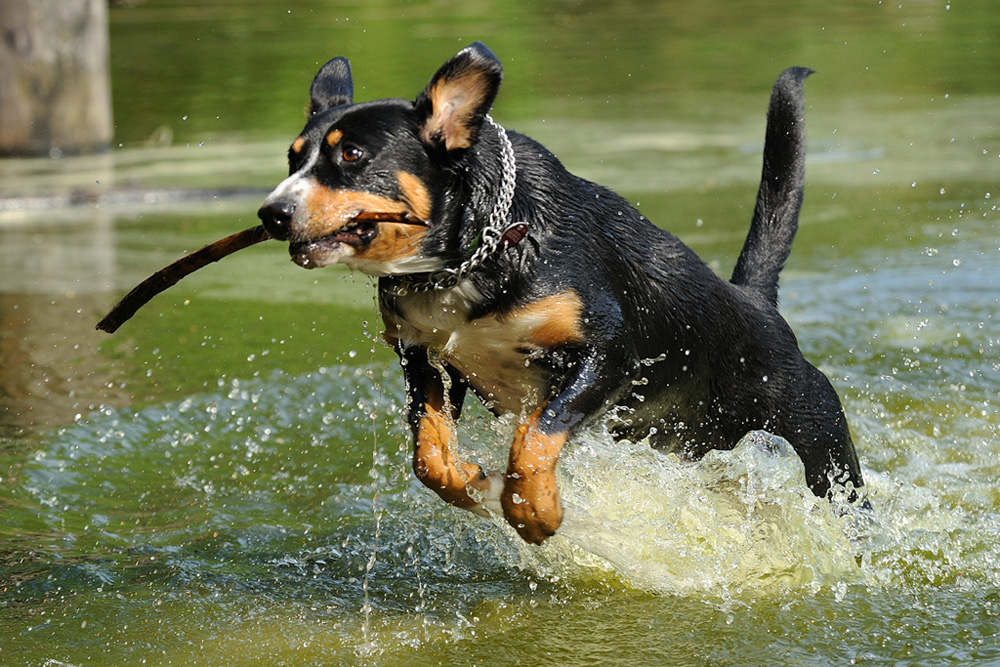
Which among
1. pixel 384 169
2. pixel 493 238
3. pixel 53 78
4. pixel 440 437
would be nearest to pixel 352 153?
pixel 384 169

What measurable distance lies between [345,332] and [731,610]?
3.04 metres

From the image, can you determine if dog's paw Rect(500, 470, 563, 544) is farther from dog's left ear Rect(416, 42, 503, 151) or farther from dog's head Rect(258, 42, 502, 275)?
dog's left ear Rect(416, 42, 503, 151)

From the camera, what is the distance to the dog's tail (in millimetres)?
4031

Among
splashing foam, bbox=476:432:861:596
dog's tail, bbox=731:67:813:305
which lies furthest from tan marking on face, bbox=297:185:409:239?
dog's tail, bbox=731:67:813:305

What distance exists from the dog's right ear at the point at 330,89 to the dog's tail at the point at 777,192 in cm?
138

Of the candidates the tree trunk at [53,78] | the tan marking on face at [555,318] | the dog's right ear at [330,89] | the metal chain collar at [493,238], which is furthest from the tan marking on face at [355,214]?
the tree trunk at [53,78]

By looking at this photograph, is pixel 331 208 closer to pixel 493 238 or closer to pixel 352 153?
pixel 352 153

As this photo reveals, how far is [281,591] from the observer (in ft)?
12.1

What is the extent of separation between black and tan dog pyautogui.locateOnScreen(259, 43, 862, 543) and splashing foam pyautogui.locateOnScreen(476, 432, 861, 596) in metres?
0.09

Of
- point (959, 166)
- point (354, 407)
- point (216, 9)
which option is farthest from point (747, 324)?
point (216, 9)

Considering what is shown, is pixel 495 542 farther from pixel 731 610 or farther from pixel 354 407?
pixel 354 407

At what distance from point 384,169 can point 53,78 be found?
7.02 m

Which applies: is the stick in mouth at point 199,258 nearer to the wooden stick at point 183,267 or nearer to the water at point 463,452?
the wooden stick at point 183,267

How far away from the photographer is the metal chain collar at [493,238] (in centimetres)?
328
